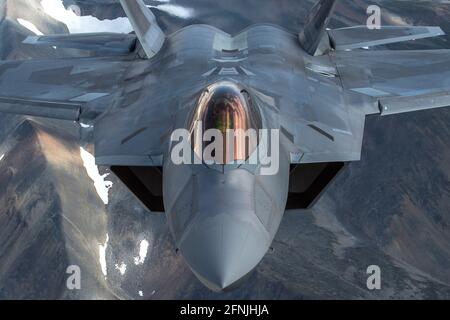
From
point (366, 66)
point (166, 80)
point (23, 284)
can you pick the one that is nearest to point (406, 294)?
point (366, 66)

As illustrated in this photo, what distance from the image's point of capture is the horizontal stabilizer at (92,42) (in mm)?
17484

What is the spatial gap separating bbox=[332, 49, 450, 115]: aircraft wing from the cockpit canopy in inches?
228

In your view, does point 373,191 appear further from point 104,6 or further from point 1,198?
point 104,6

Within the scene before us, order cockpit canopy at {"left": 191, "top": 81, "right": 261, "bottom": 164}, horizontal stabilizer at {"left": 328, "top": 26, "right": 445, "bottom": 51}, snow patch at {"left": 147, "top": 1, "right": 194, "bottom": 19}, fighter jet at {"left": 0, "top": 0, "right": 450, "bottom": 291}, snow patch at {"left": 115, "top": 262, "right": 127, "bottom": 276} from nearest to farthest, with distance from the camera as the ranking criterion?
fighter jet at {"left": 0, "top": 0, "right": 450, "bottom": 291} < cockpit canopy at {"left": 191, "top": 81, "right": 261, "bottom": 164} < horizontal stabilizer at {"left": 328, "top": 26, "right": 445, "bottom": 51} < snow patch at {"left": 115, "top": 262, "right": 127, "bottom": 276} < snow patch at {"left": 147, "top": 1, "right": 194, "bottom": 19}

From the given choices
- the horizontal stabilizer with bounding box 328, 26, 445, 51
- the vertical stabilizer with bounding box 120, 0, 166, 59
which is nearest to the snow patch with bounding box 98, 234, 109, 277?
the vertical stabilizer with bounding box 120, 0, 166, 59

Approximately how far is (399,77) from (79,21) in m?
37.4

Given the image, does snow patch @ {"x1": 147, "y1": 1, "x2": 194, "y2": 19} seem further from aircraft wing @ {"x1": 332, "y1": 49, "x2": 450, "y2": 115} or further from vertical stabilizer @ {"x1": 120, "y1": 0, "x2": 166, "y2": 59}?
aircraft wing @ {"x1": 332, "y1": 49, "x2": 450, "y2": 115}

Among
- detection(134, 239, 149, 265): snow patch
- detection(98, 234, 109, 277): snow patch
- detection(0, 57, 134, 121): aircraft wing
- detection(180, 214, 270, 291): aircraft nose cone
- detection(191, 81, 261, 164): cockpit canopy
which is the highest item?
detection(191, 81, 261, 164): cockpit canopy

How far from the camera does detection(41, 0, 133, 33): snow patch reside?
149ft

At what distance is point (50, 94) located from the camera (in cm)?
1577

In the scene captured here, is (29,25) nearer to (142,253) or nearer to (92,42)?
(142,253)

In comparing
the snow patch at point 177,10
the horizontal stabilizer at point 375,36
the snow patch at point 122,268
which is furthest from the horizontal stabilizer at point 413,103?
the snow patch at point 177,10

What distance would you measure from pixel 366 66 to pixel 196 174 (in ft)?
29.4

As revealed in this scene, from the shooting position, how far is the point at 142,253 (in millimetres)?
29016
